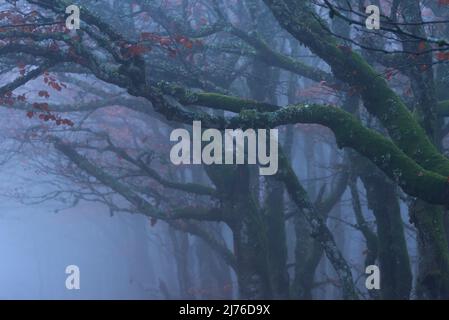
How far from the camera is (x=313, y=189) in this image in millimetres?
19484

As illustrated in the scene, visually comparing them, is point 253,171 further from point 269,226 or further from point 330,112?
point 330,112

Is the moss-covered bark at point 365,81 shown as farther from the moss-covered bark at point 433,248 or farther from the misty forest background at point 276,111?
the moss-covered bark at point 433,248

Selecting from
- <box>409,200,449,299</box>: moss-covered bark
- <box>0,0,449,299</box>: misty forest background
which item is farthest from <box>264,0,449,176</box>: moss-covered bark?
<box>409,200,449,299</box>: moss-covered bark

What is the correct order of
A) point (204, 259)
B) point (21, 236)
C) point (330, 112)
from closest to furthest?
point (330, 112), point (204, 259), point (21, 236)

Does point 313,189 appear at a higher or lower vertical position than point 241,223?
higher

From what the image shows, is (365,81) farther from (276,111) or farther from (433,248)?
(433,248)

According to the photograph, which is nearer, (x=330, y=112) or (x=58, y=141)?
(x=330, y=112)

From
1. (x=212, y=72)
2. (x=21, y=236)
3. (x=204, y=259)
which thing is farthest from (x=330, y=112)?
(x=21, y=236)

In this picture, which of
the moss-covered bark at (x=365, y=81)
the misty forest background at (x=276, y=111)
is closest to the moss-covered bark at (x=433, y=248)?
the misty forest background at (x=276, y=111)

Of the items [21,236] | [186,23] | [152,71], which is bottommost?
[21,236]

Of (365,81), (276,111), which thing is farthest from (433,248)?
(276,111)

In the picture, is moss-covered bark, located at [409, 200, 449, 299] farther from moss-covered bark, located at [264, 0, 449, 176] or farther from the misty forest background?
moss-covered bark, located at [264, 0, 449, 176]

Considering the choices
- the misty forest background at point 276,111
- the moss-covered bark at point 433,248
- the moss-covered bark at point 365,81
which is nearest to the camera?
the misty forest background at point 276,111
